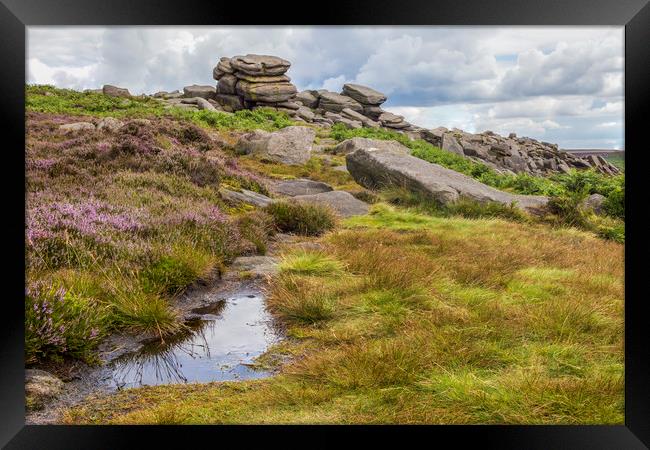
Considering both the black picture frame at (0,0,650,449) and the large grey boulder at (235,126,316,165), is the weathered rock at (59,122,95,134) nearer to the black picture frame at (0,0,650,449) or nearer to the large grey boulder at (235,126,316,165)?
the large grey boulder at (235,126,316,165)

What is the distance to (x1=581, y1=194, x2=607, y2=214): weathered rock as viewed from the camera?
704 centimetres

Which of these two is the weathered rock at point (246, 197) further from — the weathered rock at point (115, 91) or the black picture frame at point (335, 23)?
the black picture frame at point (335, 23)

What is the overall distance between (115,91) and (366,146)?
3.38 meters

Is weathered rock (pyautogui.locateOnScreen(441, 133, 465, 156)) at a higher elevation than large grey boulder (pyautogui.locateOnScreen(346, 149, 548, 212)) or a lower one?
higher

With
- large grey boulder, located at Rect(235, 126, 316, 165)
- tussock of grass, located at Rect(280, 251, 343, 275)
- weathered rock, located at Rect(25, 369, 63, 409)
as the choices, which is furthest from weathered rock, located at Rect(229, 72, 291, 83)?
weathered rock, located at Rect(25, 369, 63, 409)

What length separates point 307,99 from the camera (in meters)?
7.16

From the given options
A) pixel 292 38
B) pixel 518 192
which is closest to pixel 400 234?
pixel 518 192

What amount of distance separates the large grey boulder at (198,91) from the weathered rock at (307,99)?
3.44 ft

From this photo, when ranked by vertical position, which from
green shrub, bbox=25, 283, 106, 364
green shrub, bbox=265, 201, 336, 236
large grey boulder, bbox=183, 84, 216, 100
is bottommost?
green shrub, bbox=25, 283, 106, 364

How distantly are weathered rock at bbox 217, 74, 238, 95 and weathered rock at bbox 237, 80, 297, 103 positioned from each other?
0.13 metres

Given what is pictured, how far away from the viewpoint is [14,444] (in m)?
4.68

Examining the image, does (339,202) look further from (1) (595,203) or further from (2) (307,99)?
(1) (595,203)

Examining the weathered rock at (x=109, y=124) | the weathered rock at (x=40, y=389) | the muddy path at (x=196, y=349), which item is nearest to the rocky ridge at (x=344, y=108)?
the weathered rock at (x=109, y=124)

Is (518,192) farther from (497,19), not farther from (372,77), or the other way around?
(497,19)
